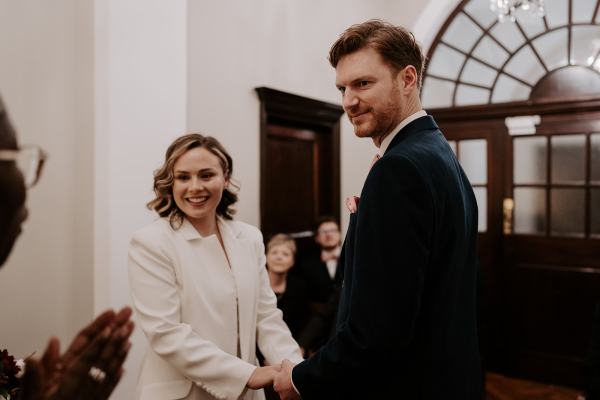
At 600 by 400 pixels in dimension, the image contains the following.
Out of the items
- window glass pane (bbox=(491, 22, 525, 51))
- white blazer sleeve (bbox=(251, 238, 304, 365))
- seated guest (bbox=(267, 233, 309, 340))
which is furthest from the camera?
window glass pane (bbox=(491, 22, 525, 51))

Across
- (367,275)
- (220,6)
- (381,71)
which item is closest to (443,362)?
(367,275)

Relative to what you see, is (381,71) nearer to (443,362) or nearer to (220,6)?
(443,362)

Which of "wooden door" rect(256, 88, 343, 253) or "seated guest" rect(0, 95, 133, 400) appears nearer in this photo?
"seated guest" rect(0, 95, 133, 400)

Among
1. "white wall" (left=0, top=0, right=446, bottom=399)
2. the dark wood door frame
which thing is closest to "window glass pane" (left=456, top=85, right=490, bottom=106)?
the dark wood door frame

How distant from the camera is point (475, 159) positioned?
5094 millimetres

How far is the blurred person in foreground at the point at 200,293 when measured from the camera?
1.69m

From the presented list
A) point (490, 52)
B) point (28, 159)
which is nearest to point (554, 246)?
point (490, 52)

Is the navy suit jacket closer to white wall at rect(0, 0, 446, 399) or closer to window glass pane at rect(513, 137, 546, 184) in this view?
white wall at rect(0, 0, 446, 399)

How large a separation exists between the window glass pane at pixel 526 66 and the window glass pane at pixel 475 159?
658 millimetres

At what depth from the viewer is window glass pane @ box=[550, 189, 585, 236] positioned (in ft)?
15.1

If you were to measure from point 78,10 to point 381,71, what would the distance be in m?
1.93

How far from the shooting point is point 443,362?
4.26ft

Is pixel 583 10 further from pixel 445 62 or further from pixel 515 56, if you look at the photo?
pixel 445 62

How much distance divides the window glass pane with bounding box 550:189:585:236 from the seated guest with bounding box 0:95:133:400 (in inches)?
180
